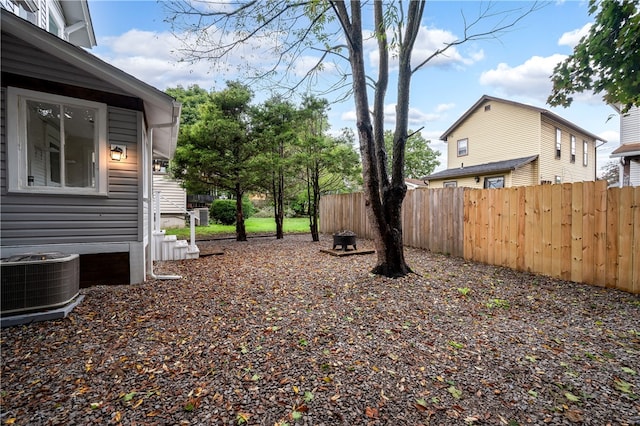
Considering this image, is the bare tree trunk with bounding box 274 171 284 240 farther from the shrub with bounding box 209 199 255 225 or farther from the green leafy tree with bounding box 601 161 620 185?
the green leafy tree with bounding box 601 161 620 185

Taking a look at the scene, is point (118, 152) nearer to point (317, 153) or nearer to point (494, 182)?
point (317, 153)

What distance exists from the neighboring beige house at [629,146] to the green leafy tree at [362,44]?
820 centimetres

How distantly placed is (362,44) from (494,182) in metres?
12.8

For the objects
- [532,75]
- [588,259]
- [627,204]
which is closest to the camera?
[627,204]

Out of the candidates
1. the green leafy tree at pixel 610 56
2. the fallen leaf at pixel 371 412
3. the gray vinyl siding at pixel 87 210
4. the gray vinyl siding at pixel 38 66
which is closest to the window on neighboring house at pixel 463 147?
the green leafy tree at pixel 610 56

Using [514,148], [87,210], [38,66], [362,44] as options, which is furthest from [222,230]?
[514,148]

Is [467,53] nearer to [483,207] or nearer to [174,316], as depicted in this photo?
[483,207]

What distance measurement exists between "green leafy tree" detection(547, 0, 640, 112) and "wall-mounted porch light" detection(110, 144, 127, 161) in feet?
21.6

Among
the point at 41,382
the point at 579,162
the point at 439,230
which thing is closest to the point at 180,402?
the point at 41,382

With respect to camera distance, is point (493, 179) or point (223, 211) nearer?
point (493, 179)

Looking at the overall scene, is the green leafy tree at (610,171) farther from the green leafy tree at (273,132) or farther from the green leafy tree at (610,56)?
the green leafy tree at (610,56)

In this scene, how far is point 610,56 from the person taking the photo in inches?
130

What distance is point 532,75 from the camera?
1223cm

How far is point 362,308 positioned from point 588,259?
4095 millimetres
